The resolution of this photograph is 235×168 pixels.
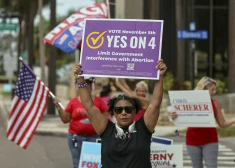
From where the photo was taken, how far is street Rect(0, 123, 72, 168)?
1480 cm

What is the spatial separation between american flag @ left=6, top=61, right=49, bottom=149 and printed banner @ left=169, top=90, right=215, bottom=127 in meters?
1.98

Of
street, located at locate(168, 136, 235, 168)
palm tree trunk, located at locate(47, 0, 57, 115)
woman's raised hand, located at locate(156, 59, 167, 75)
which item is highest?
woman's raised hand, located at locate(156, 59, 167, 75)

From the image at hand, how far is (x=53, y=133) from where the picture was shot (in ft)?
73.3

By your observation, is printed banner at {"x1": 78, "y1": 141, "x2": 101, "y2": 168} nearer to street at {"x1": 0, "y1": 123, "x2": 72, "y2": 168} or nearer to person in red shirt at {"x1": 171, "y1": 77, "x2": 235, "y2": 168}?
person in red shirt at {"x1": 171, "y1": 77, "x2": 235, "y2": 168}

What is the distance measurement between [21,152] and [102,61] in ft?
33.9

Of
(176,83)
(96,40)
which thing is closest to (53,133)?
(176,83)

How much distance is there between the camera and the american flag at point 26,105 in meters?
11.0

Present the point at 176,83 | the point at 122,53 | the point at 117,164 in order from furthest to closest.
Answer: the point at 176,83, the point at 122,53, the point at 117,164

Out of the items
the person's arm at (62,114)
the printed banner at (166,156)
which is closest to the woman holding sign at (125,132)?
the person's arm at (62,114)

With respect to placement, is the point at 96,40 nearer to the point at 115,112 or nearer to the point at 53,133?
the point at 115,112

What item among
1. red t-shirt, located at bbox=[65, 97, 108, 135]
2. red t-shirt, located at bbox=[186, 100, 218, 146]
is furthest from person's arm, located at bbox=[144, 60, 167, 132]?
red t-shirt, located at bbox=[65, 97, 108, 135]

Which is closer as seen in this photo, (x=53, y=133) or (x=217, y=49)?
(x=53, y=133)

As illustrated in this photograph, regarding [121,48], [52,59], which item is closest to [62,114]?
[121,48]

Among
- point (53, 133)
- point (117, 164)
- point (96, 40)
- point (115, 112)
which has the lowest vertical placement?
point (53, 133)
